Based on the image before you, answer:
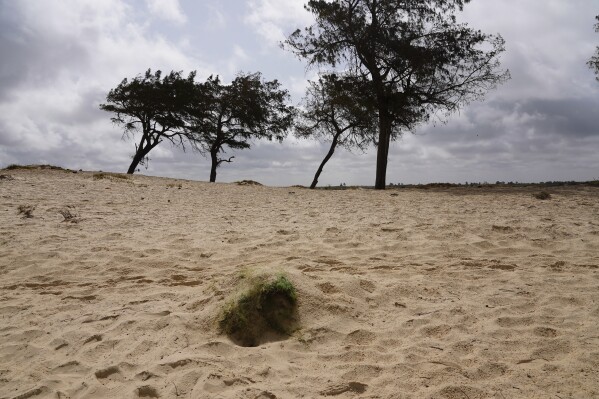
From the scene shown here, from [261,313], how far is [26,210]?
7.31m

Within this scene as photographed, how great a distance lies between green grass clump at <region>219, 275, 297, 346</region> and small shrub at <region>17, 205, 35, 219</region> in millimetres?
6667

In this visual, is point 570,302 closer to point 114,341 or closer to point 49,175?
point 114,341

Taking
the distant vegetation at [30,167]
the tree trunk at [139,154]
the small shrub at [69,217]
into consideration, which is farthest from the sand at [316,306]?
the tree trunk at [139,154]

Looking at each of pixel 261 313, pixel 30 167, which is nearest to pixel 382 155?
pixel 30 167

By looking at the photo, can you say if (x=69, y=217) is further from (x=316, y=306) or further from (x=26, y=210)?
(x=316, y=306)

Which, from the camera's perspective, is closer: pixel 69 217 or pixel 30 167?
pixel 69 217

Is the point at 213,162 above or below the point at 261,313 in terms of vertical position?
above

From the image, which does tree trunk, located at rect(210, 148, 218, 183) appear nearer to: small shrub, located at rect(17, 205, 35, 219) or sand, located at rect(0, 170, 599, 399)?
small shrub, located at rect(17, 205, 35, 219)

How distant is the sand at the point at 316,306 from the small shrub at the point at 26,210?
0.17 metres

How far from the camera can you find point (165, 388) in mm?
3246

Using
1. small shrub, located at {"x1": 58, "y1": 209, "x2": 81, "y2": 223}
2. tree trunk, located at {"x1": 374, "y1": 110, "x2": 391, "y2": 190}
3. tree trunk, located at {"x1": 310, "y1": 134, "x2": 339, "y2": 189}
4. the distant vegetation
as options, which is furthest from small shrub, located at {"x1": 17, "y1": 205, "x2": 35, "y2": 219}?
→ tree trunk, located at {"x1": 310, "y1": 134, "x2": 339, "y2": 189}

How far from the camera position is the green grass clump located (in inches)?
158

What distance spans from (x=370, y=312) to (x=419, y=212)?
5.60m

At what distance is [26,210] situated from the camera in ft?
29.6
